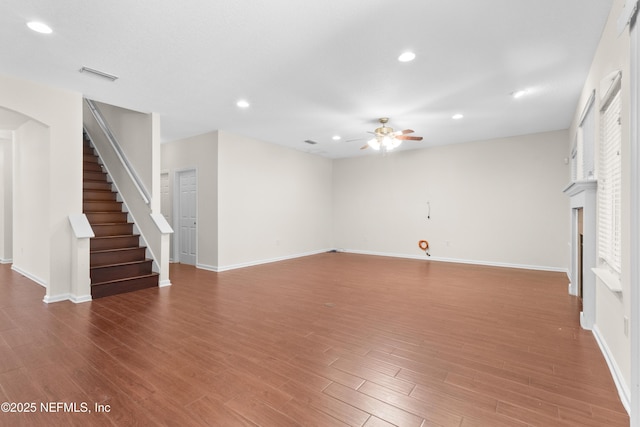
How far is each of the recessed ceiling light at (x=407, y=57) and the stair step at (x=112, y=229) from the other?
17.3ft

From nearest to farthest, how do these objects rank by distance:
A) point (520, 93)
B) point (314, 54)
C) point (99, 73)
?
point (314, 54) < point (99, 73) < point (520, 93)

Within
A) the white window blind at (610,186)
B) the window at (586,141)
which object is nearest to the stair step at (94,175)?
the white window blind at (610,186)

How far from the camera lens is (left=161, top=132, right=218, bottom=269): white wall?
20.0 ft

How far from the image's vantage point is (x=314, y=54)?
311 cm

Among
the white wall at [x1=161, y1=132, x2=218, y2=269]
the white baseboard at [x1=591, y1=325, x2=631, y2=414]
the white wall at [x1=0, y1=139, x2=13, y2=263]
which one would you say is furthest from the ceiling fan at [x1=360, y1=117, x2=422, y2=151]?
the white wall at [x1=0, y1=139, x2=13, y2=263]

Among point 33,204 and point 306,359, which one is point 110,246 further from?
point 306,359

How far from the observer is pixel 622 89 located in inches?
83.1

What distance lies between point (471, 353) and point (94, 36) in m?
4.51

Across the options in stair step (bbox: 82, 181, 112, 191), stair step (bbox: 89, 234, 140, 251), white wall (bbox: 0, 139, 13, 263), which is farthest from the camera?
white wall (bbox: 0, 139, 13, 263)

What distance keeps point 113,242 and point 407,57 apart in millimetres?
5260

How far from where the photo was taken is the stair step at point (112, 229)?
16.2 ft

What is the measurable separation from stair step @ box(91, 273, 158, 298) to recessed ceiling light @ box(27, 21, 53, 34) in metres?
3.14

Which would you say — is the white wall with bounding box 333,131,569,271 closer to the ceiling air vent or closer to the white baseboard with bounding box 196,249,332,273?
the white baseboard with bounding box 196,249,332,273

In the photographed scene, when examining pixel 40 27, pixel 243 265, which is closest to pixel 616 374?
pixel 40 27
